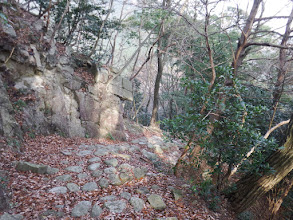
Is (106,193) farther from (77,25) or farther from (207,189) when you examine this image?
(77,25)

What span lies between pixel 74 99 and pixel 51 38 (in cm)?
291

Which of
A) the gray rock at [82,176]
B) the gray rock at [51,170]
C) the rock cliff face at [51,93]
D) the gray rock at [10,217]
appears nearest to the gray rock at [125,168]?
the gray rock at [82,176]

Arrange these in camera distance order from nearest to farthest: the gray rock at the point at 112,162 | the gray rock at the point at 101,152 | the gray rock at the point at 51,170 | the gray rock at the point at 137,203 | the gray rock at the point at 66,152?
1. the gray rock at the point at 137,203
2. the gray rock at the point at 51,170
3. the gray rock at the point at 112,162
4. the gray rock at the point at 66,152
5. the gray rock at the point at 101,152

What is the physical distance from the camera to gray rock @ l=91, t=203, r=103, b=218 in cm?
375

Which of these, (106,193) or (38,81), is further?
(38,81)

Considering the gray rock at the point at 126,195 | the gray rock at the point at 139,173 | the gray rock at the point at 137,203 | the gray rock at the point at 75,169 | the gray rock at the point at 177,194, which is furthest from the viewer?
the gray rock at the point at 139,173

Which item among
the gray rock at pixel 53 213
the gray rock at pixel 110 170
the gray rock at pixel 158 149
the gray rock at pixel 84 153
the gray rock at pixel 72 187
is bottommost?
the gray rock at pixel 158 149

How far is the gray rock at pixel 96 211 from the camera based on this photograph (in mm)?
3746

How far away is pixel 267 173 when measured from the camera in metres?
4.15

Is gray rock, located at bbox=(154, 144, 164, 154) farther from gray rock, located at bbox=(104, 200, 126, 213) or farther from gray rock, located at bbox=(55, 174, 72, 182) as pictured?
gray rock, located at bbox=(104, 200, 126, 213)

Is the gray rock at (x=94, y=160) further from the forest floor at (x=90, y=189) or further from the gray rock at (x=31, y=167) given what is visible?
the gray rock at (x=31, y=167)

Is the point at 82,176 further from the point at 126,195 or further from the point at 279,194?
the point at 279,194

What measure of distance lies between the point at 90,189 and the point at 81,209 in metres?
0.75

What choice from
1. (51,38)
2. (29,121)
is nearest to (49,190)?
(29,121)
